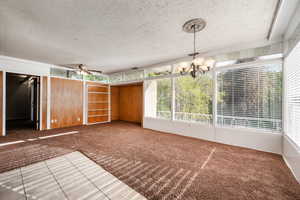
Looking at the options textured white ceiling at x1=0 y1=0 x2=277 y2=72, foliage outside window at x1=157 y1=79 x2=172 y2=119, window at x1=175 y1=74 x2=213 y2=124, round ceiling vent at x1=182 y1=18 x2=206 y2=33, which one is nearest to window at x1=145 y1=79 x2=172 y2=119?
foliage outside window at x1=157 y1=79 x2=172 y2=119

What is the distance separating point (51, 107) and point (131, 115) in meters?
3.79

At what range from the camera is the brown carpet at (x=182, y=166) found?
1.74 meters

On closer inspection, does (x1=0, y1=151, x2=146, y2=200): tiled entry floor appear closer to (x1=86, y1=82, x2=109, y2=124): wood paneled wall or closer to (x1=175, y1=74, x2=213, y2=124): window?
(x1=175, y1=74, x2=213, y2=124): window

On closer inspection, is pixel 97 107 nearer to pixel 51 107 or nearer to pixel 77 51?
pixel 51 107

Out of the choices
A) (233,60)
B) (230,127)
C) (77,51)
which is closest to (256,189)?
(230,127)

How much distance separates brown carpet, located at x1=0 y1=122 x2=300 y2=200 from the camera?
1735 millimetres

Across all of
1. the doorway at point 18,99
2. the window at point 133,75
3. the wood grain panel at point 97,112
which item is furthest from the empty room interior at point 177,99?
the doorway at point 18,99

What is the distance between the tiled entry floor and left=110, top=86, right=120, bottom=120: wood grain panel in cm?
533

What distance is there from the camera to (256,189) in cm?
178

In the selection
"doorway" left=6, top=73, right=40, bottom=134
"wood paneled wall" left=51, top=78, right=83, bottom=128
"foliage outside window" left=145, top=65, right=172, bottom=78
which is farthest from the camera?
"doorway" left=6, top=73, right=40, bottom=134

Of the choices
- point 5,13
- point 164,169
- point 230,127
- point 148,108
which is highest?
point 5,13

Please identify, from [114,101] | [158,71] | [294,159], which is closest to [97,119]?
[114,101]

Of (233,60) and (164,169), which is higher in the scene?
(233,60)

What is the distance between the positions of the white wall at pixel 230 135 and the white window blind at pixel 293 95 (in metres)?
0.51
